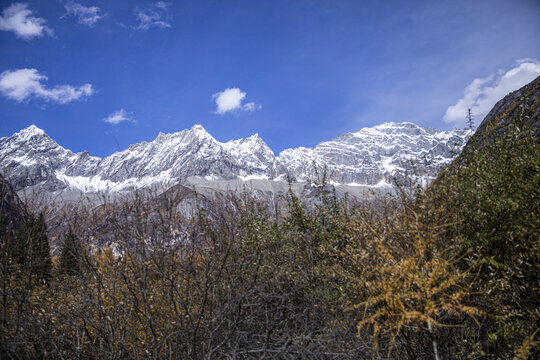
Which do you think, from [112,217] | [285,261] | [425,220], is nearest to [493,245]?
[425,220]

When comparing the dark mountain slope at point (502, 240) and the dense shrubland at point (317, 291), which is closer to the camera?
the dense shrubland at point (317, 291)

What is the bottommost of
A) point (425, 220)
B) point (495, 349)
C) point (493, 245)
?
point (495, 349)

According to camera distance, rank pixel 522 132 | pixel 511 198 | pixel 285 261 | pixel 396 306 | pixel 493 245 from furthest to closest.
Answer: pixel 285 261, pixel 522 132, pixel 493 245, pixel 511 198, pixel 396 306

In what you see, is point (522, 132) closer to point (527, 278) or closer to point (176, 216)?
point (527, 278)

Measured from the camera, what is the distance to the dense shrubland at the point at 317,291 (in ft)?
16.7

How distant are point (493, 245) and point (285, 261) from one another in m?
6.57

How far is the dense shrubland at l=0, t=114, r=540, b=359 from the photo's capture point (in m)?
5.08

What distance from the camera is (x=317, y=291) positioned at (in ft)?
30.9

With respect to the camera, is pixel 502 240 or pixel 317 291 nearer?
pixel 502 240

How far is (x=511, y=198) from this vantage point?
6246mm

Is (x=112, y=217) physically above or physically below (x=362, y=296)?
above

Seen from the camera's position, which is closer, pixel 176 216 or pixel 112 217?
pixel 112 217

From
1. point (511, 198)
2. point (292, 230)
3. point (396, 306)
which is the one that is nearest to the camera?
point (396, 306)

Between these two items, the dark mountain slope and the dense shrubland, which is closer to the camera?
the dense shrubland
